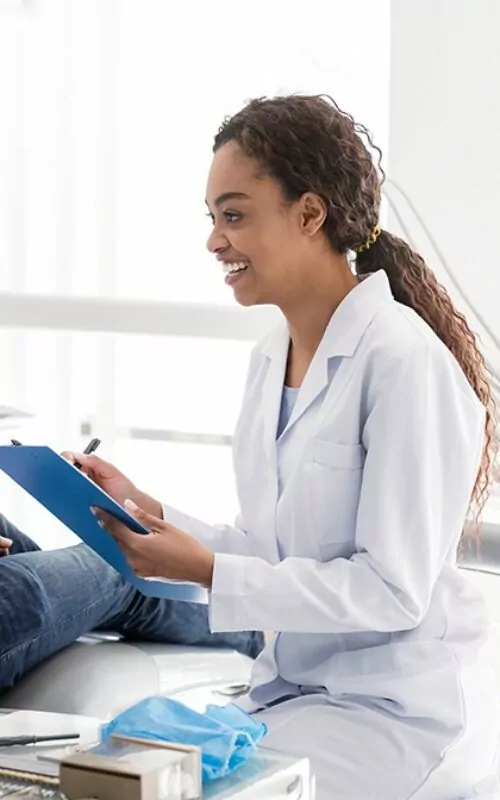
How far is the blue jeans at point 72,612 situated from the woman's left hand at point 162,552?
0.54m

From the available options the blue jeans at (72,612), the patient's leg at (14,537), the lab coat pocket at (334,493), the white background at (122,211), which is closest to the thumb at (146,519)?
the lab coat pocket at (334,493)

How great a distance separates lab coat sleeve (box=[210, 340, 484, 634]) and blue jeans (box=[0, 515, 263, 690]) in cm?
59

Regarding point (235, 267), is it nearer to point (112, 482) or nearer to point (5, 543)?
point (112, 482)

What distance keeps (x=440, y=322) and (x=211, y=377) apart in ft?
6.41

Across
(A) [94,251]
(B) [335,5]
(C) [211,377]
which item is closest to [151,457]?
(C) [211,377]

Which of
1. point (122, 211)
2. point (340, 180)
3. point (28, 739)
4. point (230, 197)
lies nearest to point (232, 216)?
point (230, 197)

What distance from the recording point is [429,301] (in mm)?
1865

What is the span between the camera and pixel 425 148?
2.62 meters

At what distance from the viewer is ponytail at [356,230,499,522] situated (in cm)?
185

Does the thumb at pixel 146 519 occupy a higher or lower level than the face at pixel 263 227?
lower

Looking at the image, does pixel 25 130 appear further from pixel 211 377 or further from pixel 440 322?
pixel 440 322

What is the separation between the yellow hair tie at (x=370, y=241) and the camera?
185 cm

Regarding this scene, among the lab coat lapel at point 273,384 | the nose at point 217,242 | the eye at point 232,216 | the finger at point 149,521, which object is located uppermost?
the eye at point 232,216

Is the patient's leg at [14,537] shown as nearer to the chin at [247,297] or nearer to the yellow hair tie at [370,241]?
the chin at [247,297]
